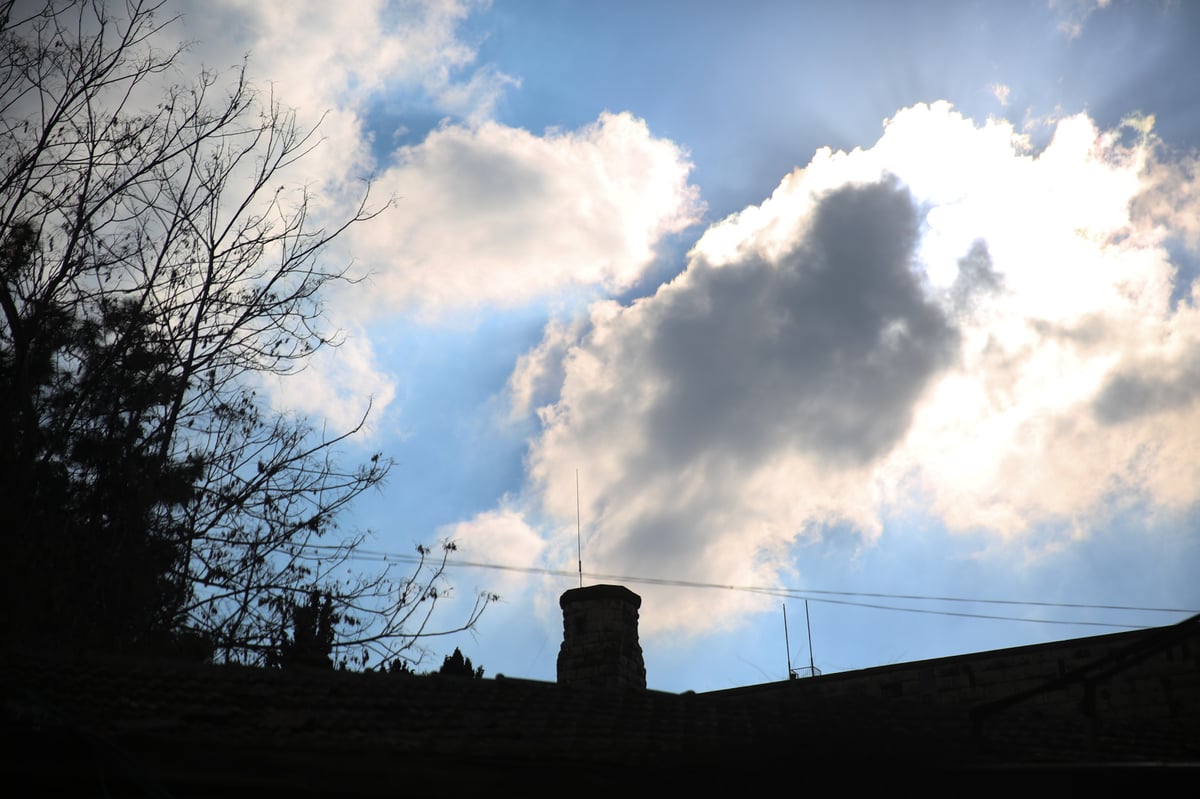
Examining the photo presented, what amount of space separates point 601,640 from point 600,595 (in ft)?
2.34

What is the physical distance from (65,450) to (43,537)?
277cm

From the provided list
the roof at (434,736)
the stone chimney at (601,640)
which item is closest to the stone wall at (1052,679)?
the stone chimney at (601,640)

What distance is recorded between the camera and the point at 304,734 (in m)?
6.89

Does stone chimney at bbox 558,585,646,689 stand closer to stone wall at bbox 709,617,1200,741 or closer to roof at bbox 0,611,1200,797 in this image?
stone wall at bbox 709,617,1200,741

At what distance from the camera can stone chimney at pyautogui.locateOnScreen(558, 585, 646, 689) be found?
1505 cm

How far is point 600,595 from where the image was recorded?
1549 cm

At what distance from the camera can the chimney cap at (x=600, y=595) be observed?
15.5 m

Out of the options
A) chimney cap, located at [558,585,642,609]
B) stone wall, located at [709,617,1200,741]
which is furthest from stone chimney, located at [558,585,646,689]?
stone wall, located at [709,617,1200,741]

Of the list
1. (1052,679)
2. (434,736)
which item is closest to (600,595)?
(1052,679)

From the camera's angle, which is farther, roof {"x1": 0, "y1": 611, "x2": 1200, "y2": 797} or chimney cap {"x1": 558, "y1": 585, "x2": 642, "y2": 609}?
chimney cap {"x1": 558, "y1": 585, "x2": 642, "y2": 609}

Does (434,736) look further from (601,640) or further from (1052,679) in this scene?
(1052,679)

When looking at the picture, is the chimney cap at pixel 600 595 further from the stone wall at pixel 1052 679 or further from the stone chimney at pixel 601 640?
the stone wall at pixel 1052 679

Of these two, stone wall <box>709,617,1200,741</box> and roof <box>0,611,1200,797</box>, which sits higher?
stone wall <box>709,617,1200,741</box>

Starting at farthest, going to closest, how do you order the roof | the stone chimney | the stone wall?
the stone chimney → the stone wall → the roof
